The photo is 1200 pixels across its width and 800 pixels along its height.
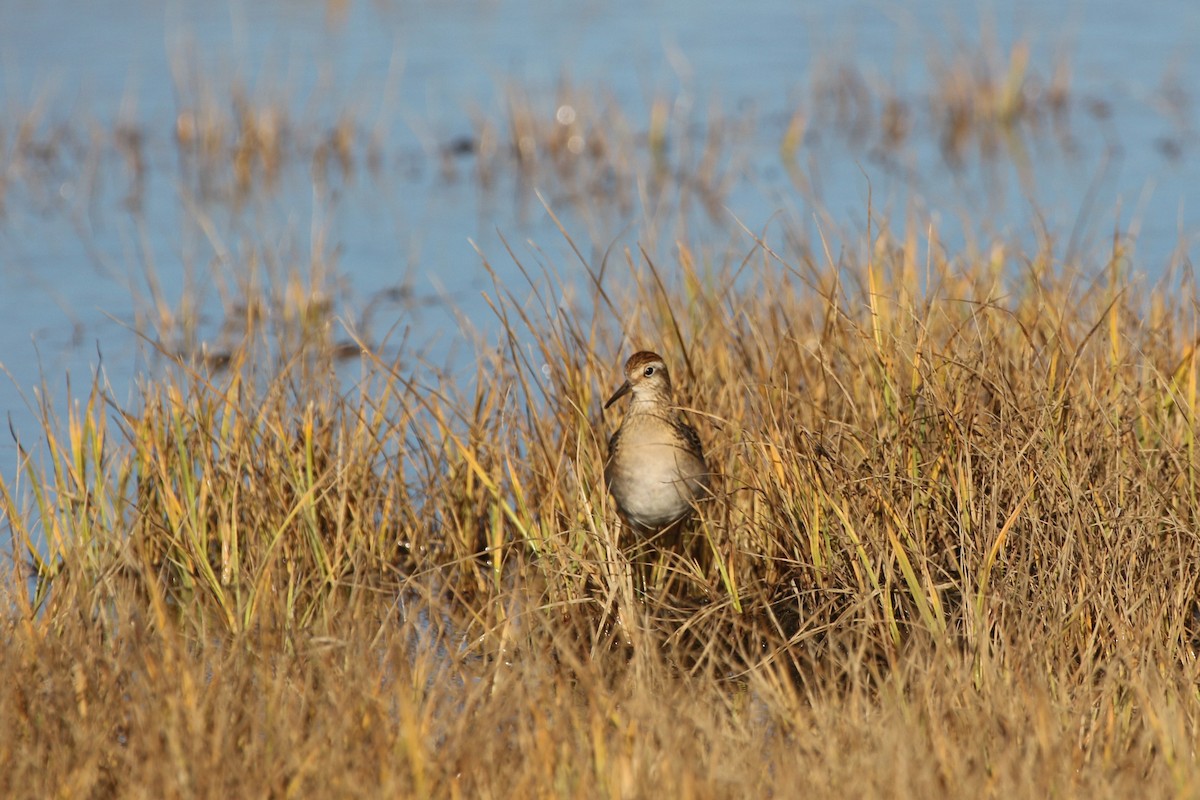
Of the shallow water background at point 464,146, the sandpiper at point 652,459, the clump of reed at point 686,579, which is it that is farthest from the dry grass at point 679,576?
the shallow water background at point 464,146

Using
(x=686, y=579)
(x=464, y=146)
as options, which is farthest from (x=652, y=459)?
(x=464, y=146)

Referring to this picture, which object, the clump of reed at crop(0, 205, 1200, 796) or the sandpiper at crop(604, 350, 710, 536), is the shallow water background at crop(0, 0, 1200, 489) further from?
the sandpiper at crop(604, 350, 710, 536)

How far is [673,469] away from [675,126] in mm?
9353

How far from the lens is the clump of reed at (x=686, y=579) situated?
3.85 m

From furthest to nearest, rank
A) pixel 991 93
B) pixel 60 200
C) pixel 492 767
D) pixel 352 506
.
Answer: pixel 991 93 → pixel 60 200 → pixel 352 506 → pixel 492 767

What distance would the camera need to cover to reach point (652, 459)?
5.21 metres

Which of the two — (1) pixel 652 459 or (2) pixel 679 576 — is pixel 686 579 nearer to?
(2) pixel 679 576

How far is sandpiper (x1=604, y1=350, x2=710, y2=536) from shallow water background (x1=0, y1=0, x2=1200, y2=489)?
4.85ft

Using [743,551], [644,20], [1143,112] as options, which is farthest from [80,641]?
[644,20]

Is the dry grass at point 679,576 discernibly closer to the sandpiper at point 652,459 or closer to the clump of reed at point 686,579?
the clump of reed at point 686,579

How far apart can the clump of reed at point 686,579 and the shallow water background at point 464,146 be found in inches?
49.2

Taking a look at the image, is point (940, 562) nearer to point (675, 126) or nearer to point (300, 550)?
point (300, 550)

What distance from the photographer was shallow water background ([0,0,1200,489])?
945 centimetres

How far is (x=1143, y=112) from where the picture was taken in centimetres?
1466
